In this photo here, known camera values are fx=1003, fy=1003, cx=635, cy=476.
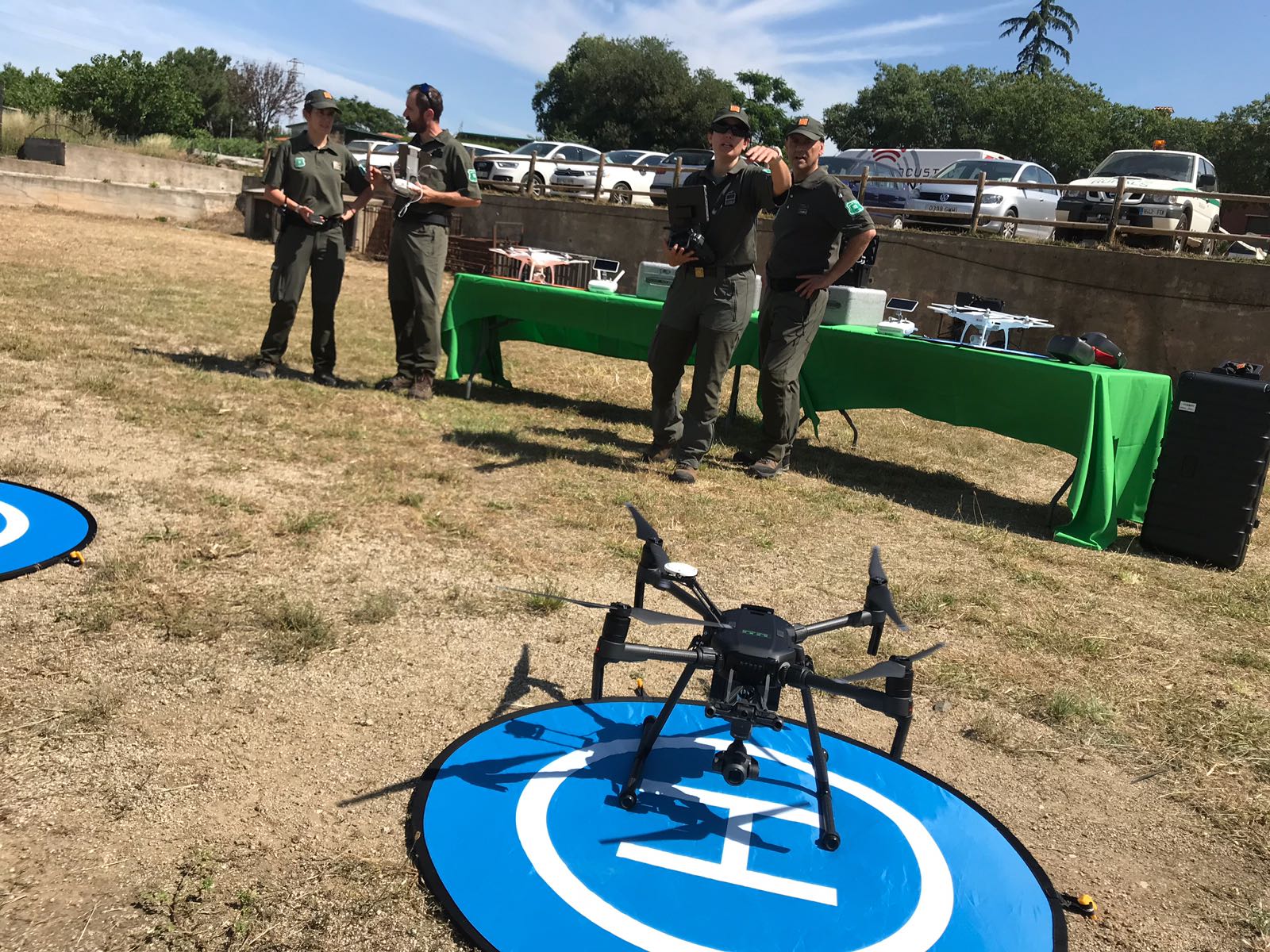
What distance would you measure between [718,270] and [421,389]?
2863 millimetres

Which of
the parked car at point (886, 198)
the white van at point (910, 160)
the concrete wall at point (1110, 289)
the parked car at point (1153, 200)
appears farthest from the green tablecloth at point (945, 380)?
the white van at point (910, 160)

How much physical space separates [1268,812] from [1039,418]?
3.58 meters

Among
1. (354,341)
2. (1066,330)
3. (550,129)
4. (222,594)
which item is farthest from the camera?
(550,129)

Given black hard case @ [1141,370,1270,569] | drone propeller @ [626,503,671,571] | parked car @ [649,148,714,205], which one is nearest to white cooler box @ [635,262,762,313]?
black hard case @ [1141,370,1270,569]

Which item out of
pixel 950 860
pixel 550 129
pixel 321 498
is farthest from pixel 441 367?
pixel 550 129

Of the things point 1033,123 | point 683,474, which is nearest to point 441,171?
point 683,474

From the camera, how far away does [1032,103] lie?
5388 centimetres

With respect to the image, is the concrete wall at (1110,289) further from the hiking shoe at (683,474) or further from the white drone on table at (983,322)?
the hiking shoe at (683,474)

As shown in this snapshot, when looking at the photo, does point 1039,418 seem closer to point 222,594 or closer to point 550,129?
point 222,594

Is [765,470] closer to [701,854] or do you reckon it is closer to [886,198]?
[701,854]

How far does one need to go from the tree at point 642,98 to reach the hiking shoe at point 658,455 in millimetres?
57400

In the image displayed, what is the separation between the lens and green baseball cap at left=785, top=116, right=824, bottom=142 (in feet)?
20.5

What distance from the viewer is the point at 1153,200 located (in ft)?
55.6

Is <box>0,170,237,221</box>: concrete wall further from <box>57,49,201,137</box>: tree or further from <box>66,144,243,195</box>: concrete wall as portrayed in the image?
<box>57,49,201,137</box>: tree
